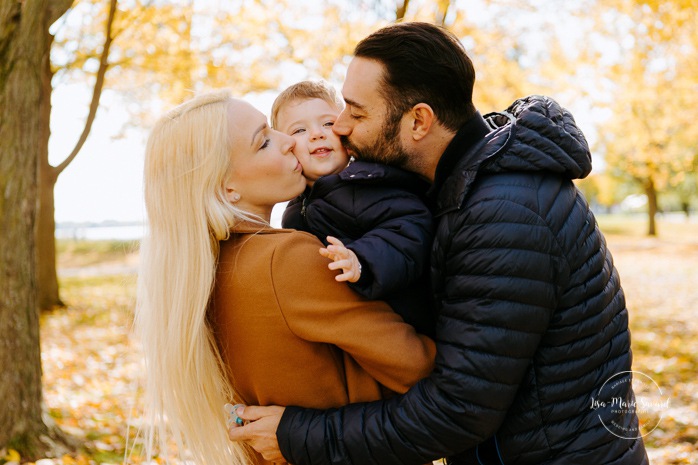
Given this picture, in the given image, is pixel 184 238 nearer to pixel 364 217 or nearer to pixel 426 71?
pixel 364 217

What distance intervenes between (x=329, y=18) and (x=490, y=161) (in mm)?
10003

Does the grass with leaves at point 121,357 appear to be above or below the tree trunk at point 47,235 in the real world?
below

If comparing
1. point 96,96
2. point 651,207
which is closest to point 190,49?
point 96,96

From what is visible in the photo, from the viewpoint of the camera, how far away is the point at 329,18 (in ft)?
37.3

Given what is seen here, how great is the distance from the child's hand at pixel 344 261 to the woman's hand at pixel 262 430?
1.92 feet

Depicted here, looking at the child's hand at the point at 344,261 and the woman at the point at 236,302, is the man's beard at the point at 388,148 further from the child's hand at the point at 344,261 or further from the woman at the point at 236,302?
the child's hand at the point at 344,261

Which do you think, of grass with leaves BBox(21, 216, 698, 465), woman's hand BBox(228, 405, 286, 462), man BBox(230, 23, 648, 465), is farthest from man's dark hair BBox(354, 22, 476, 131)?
grass with leaves BBox(21, 216, 698, 465)

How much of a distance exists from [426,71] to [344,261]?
2.64 ft

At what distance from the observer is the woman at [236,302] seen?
2154mm

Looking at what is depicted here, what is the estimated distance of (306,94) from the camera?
2977 mm

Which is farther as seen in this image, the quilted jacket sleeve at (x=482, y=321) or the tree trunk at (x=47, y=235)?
the tree trunk at (x=47, y=235)

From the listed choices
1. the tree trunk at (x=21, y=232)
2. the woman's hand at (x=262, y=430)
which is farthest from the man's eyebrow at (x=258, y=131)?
the tree trunk at (x=21, y=232)

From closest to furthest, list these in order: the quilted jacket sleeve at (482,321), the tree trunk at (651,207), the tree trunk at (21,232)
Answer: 1. the quilted jacket sleeve at (482,321)
2. the tree trunk at (21,232)
3. the tree trunk at (651,207)

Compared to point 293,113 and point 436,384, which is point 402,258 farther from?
point 293,113
